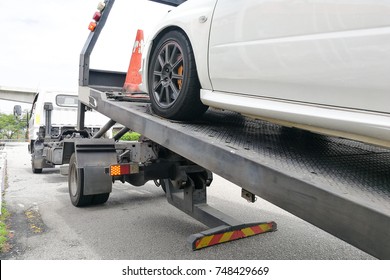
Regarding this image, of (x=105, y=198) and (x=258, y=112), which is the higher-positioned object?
(x=258, y=112)

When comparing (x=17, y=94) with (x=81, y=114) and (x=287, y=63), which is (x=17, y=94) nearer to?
(x=81, y=114)

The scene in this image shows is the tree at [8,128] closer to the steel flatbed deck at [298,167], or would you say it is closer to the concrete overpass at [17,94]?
the concrete overpass at [17,94]

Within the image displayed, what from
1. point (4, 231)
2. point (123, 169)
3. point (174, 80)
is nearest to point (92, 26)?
point (123, 169)

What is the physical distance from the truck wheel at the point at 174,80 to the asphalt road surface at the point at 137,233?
158 centimetres

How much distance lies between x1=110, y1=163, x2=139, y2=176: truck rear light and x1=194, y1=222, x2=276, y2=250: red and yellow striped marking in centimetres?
143

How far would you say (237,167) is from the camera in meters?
2.37

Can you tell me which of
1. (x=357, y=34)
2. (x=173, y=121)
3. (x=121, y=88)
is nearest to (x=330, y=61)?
(x=357, y=34)

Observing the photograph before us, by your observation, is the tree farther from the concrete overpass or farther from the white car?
the white car

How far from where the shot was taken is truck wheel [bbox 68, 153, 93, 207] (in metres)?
5.12

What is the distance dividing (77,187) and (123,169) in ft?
3.78

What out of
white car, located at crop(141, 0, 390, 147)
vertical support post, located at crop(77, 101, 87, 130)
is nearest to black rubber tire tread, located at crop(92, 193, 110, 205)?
vertical support post, located at crop(77, 101, 87, 130)
